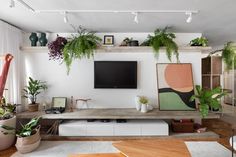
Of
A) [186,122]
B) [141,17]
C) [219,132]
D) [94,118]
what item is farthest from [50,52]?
[219,132]

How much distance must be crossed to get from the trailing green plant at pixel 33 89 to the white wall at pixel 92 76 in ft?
0.44

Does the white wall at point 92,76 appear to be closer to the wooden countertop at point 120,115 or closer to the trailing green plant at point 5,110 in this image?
the wooden countertop at point 120,115

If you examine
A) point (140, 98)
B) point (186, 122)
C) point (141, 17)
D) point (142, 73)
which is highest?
point (141, 17)

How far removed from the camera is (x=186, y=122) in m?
3.84

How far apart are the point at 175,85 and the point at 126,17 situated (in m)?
1.95

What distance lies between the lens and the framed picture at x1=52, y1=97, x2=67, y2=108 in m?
4.02

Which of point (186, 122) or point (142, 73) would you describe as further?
point (142, 73)

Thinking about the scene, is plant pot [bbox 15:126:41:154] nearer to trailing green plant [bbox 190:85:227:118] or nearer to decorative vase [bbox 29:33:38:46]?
decorative vase [bbox 29:33:38:46]

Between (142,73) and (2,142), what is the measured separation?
304cm

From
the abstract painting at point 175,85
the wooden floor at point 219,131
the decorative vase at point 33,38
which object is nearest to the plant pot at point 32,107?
the wooden floor at point 219,131

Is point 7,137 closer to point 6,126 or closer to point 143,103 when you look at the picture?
point 6,126

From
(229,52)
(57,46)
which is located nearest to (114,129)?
(57,46)

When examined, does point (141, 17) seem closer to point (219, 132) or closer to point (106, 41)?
point (106, 41)

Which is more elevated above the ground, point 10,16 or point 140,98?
point 10,16
